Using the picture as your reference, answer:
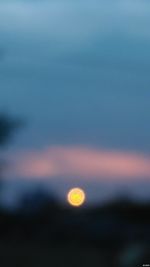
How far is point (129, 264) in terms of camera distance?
6.36ft

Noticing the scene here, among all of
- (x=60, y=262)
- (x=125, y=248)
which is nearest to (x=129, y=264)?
(x=125, y=248)

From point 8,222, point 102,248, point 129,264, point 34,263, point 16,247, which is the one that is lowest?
point 129,264

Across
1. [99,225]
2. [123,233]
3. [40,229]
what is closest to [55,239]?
[40,229]

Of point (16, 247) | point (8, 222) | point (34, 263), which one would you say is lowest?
point (34, 263)

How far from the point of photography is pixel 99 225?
1.94 metres

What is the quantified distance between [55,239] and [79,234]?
0.46 ft

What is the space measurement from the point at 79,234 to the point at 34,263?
11.4 inches

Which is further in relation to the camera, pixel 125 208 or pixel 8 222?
pixel 125 208

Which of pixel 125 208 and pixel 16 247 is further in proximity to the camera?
pixel 125 208

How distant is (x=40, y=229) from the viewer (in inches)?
77.1

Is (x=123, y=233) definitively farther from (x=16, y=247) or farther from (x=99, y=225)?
(x=16, y=247)

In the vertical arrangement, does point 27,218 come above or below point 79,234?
above

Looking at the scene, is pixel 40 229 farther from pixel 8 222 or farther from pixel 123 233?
pixel 123 233

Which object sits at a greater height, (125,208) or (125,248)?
(125,208)
